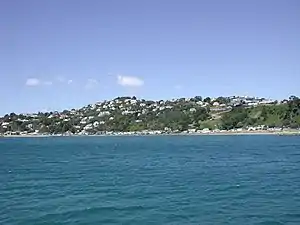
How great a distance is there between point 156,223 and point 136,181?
2063cm

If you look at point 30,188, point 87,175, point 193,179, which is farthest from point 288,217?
point 87,175

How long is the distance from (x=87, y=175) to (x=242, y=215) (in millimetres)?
29212

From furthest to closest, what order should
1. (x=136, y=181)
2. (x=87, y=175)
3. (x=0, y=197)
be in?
(x=87, y=175), (x=136, y=181), (x=0, y=197)

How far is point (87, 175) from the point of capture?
55.6 metres

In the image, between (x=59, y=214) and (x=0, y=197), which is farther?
(x=0, y=197)

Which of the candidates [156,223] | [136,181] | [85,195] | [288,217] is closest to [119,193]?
[85,195]

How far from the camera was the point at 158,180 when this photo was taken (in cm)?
4966

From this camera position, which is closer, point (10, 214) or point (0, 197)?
point (10, 214)

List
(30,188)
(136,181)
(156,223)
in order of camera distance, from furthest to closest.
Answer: (136,181) → (30,188) → (156,223)

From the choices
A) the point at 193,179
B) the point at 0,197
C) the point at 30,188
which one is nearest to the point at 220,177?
the point at 193,179

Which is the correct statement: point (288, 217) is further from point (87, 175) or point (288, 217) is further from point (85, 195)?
point (87, 175)

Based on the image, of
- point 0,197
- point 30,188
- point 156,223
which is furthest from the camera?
point 30,188

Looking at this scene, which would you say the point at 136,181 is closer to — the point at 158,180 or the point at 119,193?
the point at 158,180

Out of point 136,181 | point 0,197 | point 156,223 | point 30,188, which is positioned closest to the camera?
point 156,223
